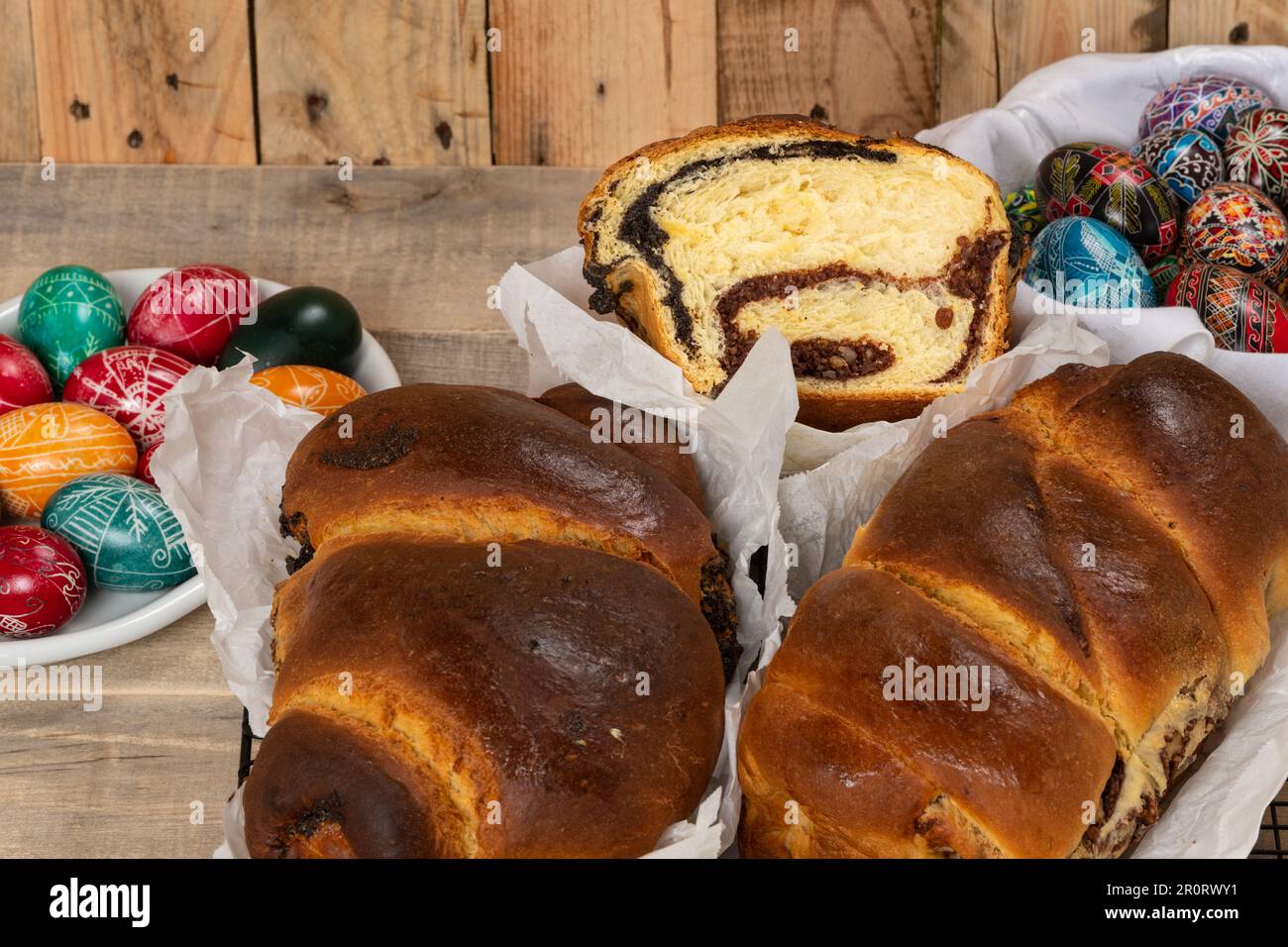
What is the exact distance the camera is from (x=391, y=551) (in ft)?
3.98

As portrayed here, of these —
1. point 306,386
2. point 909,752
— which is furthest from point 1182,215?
point 306,386

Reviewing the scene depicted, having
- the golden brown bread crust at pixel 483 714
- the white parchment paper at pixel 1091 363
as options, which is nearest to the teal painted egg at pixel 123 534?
the golden brown bread crust at pixel 483 714

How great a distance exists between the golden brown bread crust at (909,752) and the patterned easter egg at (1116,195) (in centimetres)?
82

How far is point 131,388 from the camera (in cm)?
183

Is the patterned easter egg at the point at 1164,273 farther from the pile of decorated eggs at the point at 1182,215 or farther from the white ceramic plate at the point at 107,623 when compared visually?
the white ceramic plate at the point at 107,623

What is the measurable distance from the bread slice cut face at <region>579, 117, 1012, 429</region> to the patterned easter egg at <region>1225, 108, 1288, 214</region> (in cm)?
49

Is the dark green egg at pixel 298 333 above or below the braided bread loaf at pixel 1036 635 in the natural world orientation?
above

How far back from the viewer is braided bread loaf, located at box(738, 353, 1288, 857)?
1102 millimetres

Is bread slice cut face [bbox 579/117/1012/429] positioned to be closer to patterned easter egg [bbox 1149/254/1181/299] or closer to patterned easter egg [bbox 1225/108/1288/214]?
patterned easter egg [bbox 1149/254/1181/299]

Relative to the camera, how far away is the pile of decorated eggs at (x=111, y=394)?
1.62 m

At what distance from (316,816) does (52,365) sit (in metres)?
1.15

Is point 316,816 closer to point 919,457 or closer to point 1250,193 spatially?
point 919,457

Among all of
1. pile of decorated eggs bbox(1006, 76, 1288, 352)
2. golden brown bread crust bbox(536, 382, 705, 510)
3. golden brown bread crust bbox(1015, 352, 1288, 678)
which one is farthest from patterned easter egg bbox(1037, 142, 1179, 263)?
golden brown bread crust bbox(536, 382, 705, 510)

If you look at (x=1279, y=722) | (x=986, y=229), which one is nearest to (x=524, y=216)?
(x=986, y=229)
